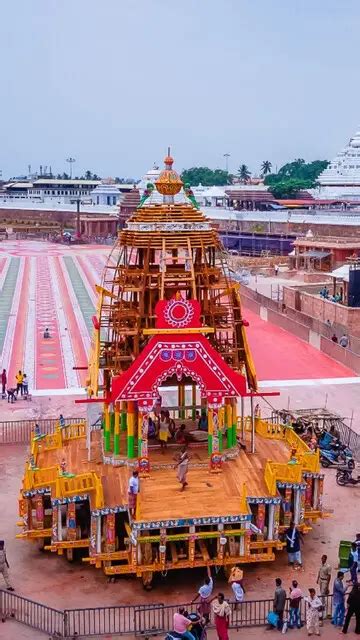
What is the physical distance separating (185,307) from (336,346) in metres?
16.7

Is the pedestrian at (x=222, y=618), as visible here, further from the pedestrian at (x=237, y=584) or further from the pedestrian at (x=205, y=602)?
the pedestrian at (x=237, y=584)

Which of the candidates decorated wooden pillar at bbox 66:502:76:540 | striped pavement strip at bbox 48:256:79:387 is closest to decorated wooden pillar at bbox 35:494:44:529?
decorated wooden pillar at bbox 66:502:76:540

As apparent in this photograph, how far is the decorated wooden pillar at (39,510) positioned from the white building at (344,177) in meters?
81.3

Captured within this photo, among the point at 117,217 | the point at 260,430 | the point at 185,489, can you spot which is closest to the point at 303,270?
the point at 260,430

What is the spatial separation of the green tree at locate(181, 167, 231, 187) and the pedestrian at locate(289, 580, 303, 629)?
143434 millimetres

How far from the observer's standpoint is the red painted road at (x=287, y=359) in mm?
27516

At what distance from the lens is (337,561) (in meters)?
13.6

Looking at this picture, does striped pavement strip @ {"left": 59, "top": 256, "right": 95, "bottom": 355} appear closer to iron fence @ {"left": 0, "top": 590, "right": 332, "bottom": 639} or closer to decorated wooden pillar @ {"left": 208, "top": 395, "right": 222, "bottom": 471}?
decorated wooden pillar @ {"left": 208, "top": 395, "right": 222, "bottom": 471}

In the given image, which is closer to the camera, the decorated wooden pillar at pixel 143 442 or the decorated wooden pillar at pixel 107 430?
the decorated wooden pillar at pixel 143 442

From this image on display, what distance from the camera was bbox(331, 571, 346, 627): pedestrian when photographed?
37.6ft

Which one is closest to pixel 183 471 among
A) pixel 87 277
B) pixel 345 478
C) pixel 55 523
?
pixel 55 523

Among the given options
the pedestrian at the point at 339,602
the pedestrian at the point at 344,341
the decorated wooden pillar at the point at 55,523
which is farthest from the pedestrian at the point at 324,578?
the pedestrian at the point at 344,341

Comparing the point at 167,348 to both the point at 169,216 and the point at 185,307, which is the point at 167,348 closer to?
the point at 185,307

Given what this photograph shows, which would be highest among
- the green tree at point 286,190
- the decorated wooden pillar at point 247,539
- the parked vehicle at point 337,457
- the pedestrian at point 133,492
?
the green tree at point 286,190
